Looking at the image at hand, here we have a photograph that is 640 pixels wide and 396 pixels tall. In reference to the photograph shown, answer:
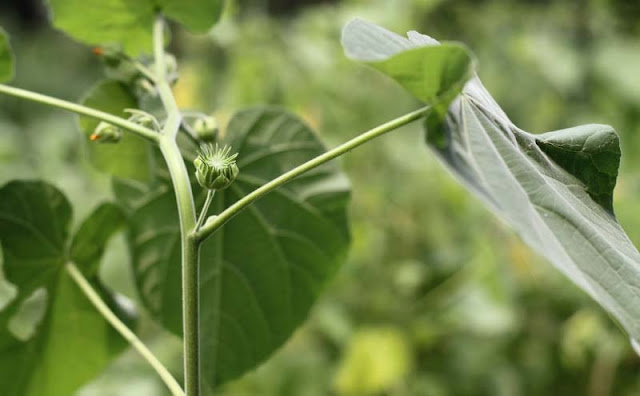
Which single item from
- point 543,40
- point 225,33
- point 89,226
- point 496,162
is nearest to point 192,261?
point 496,162

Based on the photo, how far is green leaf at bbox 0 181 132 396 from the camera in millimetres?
547

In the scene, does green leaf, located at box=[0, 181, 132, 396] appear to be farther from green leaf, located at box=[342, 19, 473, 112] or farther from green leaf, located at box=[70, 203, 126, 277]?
green leaf, located at box=[342, 19, 473, 112]

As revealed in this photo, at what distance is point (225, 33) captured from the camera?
5.37 feet

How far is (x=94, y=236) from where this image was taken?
0.57 m

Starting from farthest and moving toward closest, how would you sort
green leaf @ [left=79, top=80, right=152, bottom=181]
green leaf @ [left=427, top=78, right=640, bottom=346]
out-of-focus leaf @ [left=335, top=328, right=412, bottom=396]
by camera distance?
out-of-focus leaf @ [left=335, top=328, right=412, bottom=396] → green leaf @ [left=79, top=80, right=152, bottom=181] → green leaf @ [left=427, top=78, right=640, bottom=346]

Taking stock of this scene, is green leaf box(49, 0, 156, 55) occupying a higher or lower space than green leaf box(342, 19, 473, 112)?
lower

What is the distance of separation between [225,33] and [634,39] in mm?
1029

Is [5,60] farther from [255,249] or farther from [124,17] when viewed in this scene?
[255,249]

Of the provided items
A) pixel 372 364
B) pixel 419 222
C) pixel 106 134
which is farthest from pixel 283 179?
pixel 419 222

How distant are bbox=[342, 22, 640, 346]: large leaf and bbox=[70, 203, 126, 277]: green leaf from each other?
0.30m

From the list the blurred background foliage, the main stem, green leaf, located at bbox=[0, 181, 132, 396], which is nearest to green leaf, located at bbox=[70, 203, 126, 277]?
green leaf, located at bbox=[0, 181, 132, 396]

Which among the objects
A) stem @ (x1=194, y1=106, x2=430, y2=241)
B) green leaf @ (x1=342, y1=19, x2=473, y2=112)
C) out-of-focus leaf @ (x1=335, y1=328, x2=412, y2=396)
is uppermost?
green leaf @ (x1=342, y1=19, x2=473, y2=112)

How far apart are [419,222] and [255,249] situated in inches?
34.4

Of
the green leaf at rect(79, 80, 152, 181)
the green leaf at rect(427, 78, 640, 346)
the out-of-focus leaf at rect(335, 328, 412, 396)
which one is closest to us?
the green leaf at rect(427, 78, 640, 346)
